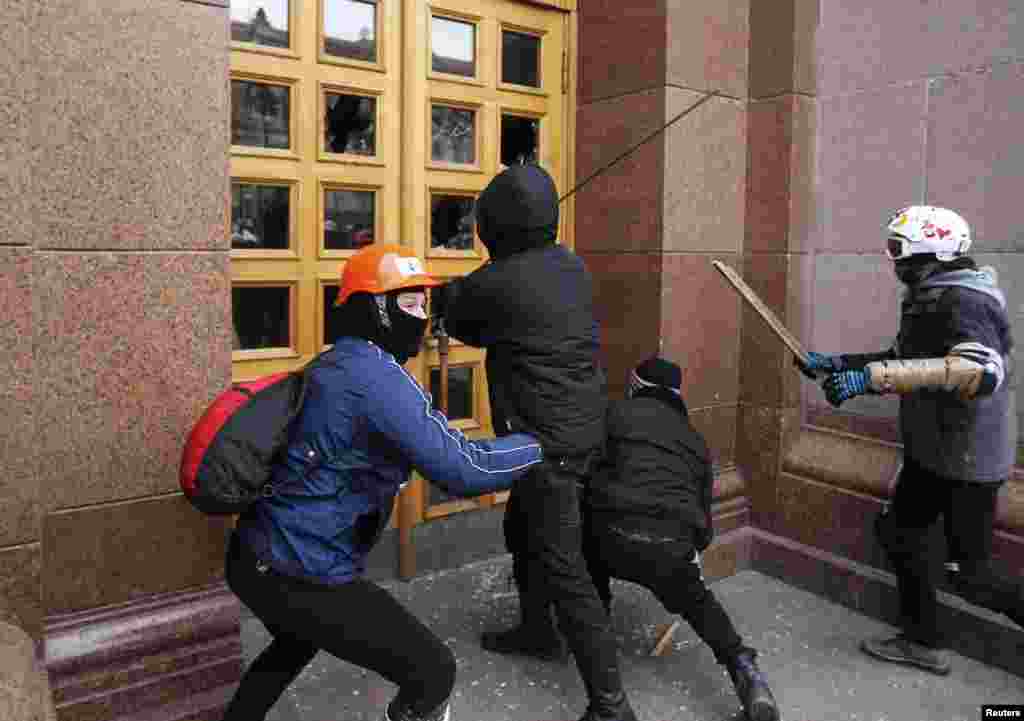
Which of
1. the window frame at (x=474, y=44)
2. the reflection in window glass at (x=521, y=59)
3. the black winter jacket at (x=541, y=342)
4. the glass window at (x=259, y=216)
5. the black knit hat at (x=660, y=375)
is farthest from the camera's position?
the reflection in window glass at (x=521, y=59)

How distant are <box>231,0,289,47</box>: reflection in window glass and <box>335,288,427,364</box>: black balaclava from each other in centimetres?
A: 201

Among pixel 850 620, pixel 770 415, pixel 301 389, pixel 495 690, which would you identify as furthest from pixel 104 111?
pixel 850 620

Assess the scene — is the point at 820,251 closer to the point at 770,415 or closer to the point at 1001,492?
the point at 770,415

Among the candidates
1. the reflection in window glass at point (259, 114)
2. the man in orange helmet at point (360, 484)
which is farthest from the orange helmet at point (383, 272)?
the reflection in window glass at point (259, 114)

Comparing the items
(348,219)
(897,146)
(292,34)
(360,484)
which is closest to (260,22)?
(292,34)

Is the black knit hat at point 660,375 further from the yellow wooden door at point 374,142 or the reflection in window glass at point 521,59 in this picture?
the reflection in window glass at point 521,59

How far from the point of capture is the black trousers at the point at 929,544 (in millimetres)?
3881

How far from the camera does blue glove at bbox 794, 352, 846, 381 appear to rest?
13.7ft

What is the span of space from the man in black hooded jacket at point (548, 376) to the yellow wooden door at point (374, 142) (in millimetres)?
1108

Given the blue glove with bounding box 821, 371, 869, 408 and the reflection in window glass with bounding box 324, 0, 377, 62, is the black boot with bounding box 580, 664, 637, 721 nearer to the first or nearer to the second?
the blue glove with bounding box 821, 371, 869, 408

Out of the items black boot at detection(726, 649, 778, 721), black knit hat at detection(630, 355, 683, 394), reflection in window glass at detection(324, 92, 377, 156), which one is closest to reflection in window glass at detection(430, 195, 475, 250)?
reflection in window glass at detection(324, 92, 377, 156)

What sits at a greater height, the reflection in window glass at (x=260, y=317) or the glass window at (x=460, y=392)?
the reflection in window glass at (x=260, y=317)

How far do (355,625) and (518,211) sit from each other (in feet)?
5.49

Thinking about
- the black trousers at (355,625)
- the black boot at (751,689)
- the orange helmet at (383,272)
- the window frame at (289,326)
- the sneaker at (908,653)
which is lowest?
the sneaker at (908,653)
